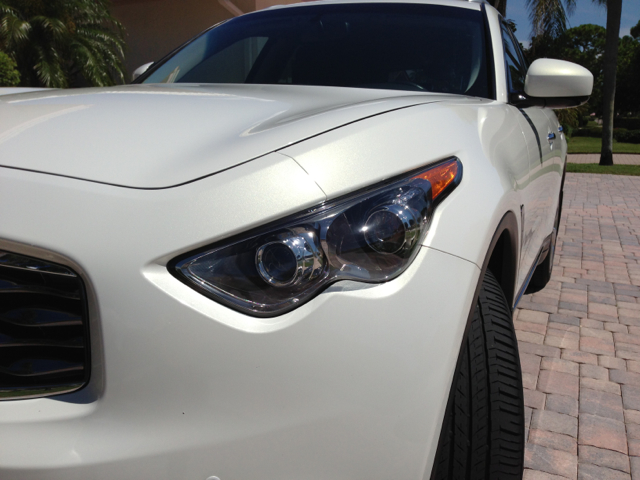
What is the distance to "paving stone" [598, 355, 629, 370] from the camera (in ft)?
9.12

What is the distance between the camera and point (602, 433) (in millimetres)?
2184

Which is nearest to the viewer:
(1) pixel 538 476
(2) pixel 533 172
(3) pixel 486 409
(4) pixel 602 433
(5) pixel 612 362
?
(3) pixel 486 409

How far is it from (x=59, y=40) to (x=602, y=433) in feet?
39.5

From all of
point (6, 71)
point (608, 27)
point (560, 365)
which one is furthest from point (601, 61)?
point (560, 365)

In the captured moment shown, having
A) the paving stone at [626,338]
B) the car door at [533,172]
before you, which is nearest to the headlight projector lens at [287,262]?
the car door at [533,172]

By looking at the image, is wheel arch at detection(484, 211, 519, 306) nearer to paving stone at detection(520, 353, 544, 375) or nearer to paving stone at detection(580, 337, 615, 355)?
paving stone at detection(520, 353, 544, 375)

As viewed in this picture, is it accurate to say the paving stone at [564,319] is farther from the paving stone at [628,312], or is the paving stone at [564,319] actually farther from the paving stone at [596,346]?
the paving stone at [628,312]

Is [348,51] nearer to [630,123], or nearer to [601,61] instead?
[630,123]

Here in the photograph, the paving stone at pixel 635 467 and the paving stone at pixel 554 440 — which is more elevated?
the paving stone at pixel 635 467

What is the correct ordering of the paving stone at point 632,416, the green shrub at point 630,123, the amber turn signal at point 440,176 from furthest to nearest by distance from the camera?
the green shrub at point 630,123 < the paving stone at point 632,416 < the amber turn signal at point 440,176

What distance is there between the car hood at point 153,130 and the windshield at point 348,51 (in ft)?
2.61

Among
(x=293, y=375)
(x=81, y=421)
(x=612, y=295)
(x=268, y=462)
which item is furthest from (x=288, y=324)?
(x=612, y=295)

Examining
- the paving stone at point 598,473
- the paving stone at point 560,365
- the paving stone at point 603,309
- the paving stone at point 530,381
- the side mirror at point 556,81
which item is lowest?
the paving stone at point 603,309

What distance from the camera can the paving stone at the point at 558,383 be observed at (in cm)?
251
